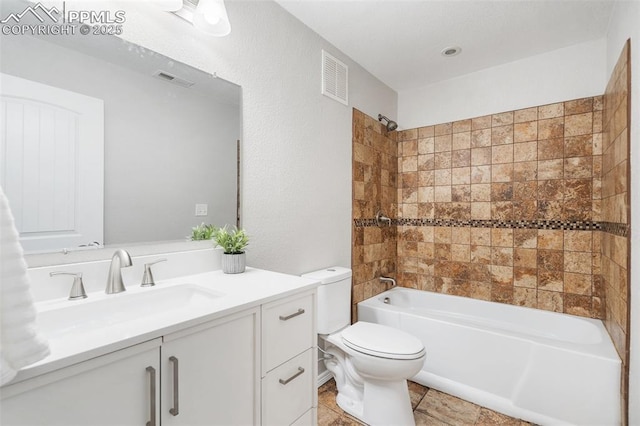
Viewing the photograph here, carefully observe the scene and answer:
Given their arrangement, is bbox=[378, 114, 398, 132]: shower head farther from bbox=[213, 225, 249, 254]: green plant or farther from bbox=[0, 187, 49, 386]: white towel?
bbox=[0, 187, 49, 386]: white towel

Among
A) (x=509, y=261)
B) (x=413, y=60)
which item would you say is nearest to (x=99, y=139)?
(x=413, y=60)

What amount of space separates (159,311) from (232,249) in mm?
411

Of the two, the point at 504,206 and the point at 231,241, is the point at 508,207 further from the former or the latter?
the point at 231,241

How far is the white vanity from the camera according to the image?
0.64 meters

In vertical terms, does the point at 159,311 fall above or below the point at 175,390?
above

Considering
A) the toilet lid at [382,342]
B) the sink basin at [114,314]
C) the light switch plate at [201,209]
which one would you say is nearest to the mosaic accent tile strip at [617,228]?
the toilet lid at [382,342]

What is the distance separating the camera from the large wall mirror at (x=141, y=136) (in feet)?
3.25

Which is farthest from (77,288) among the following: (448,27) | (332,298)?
(448,27)

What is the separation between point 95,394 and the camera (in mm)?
676

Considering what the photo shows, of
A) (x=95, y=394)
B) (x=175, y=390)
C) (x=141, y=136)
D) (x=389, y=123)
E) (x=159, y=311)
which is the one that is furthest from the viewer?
(x=389, y=123)

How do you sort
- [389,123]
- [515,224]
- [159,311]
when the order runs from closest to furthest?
[159,311] → [515,224] → [389,123]

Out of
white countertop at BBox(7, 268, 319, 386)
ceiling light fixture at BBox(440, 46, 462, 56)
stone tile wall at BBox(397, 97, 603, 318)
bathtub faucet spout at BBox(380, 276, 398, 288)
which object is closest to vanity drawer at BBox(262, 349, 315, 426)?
white countertop at BBox(7, 268, 319, 386)

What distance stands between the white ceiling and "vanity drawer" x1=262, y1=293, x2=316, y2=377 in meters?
1.74
